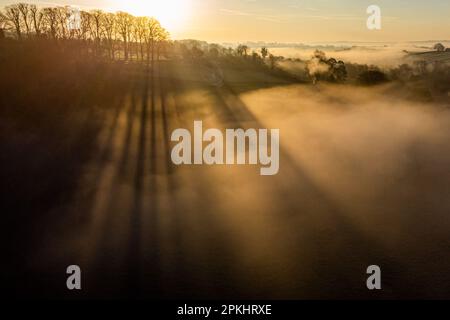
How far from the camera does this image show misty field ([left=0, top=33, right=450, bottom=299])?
116ft

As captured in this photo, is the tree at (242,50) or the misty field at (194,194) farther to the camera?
the tree at (242,50)

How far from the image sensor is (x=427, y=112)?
131 meters

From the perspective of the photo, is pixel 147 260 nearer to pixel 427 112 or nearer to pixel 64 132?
pixel 64 132

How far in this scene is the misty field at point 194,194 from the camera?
35.5 meters

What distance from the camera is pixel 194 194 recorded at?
53.6 m

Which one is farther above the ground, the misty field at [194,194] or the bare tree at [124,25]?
the bare tree at [124,25]

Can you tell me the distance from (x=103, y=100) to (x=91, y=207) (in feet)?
142
